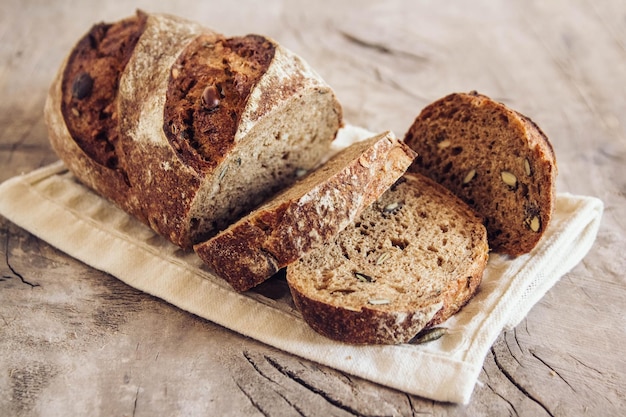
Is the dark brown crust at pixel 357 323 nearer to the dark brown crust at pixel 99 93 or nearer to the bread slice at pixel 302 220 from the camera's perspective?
the bread slice at pixel 302 220

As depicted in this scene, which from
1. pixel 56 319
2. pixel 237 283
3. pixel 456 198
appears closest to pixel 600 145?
pixel 456 198

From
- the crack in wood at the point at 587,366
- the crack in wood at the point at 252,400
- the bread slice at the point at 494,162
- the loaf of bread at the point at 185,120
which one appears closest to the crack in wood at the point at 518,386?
the crack in wood at the point at 587,366

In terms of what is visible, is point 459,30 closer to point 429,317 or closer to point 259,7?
point 259,7

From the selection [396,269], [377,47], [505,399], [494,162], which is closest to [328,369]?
[396,269]

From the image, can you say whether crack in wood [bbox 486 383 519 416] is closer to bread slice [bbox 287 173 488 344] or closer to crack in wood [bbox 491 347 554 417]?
crack in wood [bbox 491 347 554 417]

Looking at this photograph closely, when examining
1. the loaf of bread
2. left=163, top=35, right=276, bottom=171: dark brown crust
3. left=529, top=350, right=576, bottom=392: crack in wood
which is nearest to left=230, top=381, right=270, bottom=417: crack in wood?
the loaf of bread
